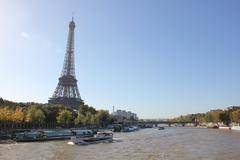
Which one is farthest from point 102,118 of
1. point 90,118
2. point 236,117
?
point 236,117

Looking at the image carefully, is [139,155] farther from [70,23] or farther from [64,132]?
[70,23]

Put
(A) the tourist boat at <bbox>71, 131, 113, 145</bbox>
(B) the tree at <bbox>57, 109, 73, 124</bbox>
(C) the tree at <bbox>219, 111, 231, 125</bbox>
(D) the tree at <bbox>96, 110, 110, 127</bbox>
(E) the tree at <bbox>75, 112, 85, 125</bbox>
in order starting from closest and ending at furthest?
1. (A) the tourist boat at <bbox>71, 131, 113, 145</bbox>
2. (B) the tree at <bbox>57, 109, 73, 124</bbox>
3. (E) the tree at <bbox>75, 112, 85, 125</bbox>
4. (D) the tree at <bbox>96, 110, 110, 127</bbox>
5. (C) the tree at <bbox>219, 111, 231, 125</bbox>

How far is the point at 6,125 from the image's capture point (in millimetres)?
77938

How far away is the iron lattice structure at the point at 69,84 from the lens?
398 ft

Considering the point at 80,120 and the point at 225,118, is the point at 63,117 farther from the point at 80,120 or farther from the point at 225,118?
the point at 225,118

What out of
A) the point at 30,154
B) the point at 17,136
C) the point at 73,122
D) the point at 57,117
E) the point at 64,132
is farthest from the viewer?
the point at 73,122

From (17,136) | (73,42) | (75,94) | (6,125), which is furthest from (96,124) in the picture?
(17,136)

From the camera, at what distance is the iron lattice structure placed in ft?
398

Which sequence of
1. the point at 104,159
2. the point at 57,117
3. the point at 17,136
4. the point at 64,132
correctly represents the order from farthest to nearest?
the point at 57,117
the point at 64,132
the point at 17,136
the point at 104,159

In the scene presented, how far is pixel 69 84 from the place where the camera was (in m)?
122

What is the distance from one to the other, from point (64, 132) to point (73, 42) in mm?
51205

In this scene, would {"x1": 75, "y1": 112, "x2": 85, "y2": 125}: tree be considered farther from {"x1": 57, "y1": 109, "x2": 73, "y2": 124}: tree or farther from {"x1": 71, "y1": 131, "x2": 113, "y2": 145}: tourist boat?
{"x1": 71, "y1": 131, "x2": 113, "y2": 145}: tourist boat

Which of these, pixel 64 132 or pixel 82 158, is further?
pixel 64 132

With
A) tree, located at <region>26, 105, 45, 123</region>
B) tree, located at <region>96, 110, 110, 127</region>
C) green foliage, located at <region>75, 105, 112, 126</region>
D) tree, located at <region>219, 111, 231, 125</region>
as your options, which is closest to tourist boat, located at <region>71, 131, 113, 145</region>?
tree, located at <region>26, 105, 45, 123</region>
